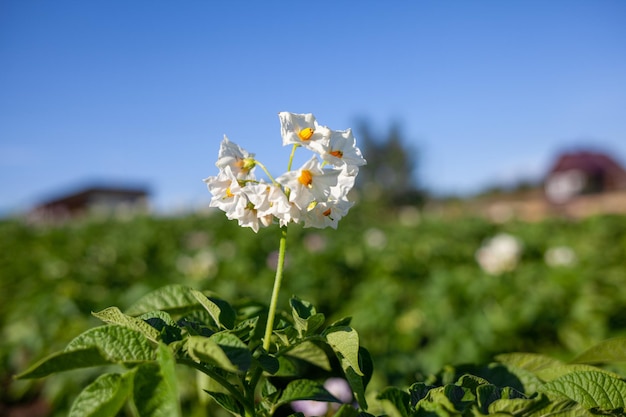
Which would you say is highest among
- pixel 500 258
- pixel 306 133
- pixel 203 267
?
pixel 500 258

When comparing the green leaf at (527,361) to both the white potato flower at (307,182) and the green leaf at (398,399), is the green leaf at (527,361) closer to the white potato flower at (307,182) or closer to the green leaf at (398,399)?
the green leaf at (398,399)

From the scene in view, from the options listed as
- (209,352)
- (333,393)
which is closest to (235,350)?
(209,352)

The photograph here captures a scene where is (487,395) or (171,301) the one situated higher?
(171,301)

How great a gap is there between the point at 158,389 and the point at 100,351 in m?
0.09

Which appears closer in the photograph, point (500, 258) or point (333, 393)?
point (333, 393)

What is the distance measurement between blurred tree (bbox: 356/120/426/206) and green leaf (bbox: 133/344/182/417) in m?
37.2

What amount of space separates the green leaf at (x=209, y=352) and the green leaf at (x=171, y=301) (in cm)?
32

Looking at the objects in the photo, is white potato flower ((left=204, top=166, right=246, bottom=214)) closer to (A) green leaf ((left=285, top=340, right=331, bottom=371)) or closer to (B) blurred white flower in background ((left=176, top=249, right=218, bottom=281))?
(A) green leaf ((left=285, top=340, right=331, bottom=371))

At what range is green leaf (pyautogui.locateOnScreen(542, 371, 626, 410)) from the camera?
2.28 feet

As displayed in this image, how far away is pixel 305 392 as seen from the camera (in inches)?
28.0

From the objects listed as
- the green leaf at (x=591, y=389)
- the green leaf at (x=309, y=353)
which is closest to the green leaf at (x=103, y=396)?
the green leaf at (x=309, y=353)

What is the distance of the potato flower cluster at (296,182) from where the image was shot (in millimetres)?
844

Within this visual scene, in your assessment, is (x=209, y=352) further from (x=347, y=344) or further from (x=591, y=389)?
(x=591, y=389)

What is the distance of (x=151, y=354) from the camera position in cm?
65
